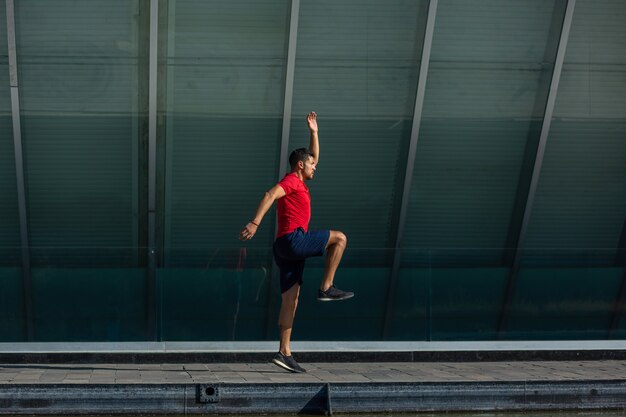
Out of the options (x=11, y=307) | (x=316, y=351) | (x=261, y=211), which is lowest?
(x=316, y=351)

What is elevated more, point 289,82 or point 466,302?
point 289,82

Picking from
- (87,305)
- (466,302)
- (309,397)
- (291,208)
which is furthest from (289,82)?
(309,397)

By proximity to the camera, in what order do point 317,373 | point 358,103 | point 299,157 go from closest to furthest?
1. point 299,157
2. point 317,373
3. point 358,103

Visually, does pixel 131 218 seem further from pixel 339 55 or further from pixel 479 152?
pixel 479 152

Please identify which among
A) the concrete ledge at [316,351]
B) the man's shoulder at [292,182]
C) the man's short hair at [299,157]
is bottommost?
the concrete ledge at [316,351]

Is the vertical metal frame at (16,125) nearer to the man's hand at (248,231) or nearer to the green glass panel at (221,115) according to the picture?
the green glass panel at (221,115)

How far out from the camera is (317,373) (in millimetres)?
9852

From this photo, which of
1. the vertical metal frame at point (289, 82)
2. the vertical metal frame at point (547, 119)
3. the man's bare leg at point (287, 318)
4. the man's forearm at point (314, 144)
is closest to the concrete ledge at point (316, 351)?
the vertical metal frame at point (547, 119)

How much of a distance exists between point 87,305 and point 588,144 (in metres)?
5.78

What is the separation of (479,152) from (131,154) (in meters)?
Result: 3.68

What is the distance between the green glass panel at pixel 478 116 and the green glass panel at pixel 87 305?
3.77 m

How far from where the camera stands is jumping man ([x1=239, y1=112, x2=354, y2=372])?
9375 millimetres

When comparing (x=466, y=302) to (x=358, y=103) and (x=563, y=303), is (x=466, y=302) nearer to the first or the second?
(x=563, y=303)

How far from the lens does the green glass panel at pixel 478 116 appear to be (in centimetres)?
1306
